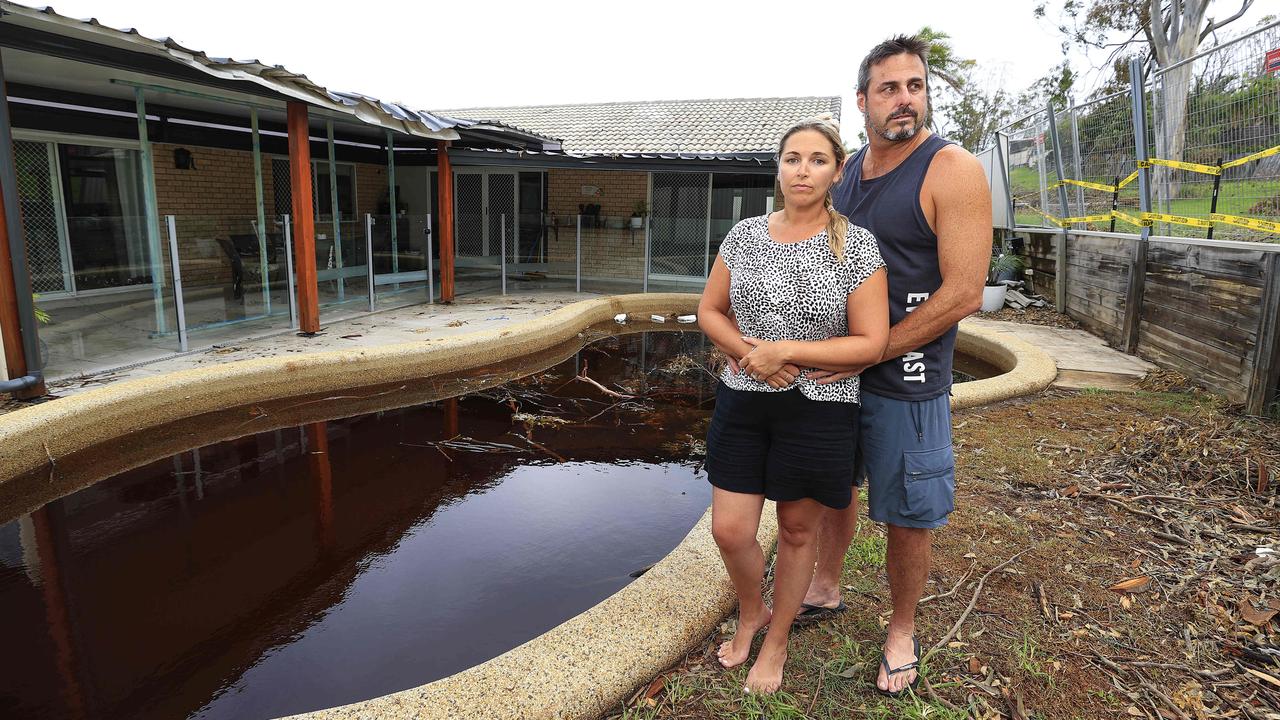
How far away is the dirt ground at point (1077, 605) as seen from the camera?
2.05 metres

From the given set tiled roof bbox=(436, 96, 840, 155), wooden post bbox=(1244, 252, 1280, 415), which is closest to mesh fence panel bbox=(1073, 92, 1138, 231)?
wooden post bbox=(1244, 252, 1280, 415)

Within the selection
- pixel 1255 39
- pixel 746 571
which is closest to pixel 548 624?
pixel 746 571

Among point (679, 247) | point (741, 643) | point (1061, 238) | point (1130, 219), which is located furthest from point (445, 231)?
point (741, 643)

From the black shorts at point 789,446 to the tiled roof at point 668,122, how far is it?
1223cm

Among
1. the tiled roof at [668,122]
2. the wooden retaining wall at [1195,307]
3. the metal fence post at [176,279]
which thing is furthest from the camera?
the tiled roof at [668,122]

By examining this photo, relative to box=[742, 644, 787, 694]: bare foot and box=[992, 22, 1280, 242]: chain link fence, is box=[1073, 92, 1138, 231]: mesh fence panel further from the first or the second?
box=[742, 644, 787, 694]: bare foot

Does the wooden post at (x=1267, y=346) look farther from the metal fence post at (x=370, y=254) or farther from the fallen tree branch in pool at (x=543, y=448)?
the metal fence post at (x=370, y=254)

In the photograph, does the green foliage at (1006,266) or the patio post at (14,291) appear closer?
the patio post at (14,291)

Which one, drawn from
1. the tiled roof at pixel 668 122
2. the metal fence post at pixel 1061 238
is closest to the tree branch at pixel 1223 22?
the tiled roof at pixel 668 122

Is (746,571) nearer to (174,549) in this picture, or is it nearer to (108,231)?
(174,549)

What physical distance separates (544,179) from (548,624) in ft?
45.4

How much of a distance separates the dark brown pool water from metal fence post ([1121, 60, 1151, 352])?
13.4 ft

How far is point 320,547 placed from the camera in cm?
363

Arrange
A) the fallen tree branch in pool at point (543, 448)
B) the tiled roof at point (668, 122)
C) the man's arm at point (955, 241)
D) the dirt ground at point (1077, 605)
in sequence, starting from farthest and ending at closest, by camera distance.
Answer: the tiled roof at point (668, 122) → the fallen tree branch in pool at point (543, 448) → the dirt ground at point (1077, 605) → the man's arm at point (955, 241)
